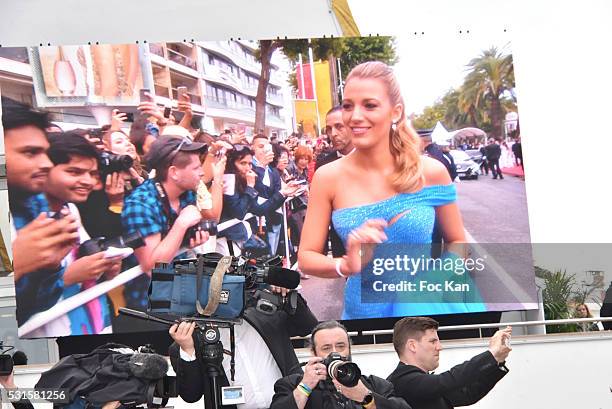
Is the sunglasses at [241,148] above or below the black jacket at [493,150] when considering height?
above

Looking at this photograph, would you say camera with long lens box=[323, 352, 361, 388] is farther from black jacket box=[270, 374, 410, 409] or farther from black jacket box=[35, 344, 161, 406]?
black jacket box=[35, 344, 161, 406]

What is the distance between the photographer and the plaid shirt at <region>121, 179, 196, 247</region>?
23.4 ft

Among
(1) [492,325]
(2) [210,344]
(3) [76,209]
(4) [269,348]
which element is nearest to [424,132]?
(1) [492,325]

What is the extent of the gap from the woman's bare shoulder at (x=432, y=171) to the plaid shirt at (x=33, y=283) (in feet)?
9.28

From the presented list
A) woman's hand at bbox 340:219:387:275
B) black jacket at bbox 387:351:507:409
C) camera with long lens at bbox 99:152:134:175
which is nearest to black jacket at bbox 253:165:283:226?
woman's hand at bbox 340:219:387:275

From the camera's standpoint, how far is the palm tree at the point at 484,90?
749 centimetres

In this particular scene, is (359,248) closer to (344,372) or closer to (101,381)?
(344,372)

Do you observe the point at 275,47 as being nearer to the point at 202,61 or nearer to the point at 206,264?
the point at 202,61

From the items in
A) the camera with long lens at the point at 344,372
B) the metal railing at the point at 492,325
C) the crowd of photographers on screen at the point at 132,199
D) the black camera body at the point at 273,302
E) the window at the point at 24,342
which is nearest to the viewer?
the camera with long lens at the point at 344,372

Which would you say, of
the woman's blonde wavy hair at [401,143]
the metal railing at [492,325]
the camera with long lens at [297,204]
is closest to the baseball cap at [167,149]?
the camera with long lens at [297,204]

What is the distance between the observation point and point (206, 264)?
14.7ft

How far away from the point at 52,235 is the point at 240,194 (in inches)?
55.3

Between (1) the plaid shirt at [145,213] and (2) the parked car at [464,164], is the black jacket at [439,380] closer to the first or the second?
(2) the parked car at [464,164]

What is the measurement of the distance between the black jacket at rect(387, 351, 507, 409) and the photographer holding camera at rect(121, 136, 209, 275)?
2.77 metres
